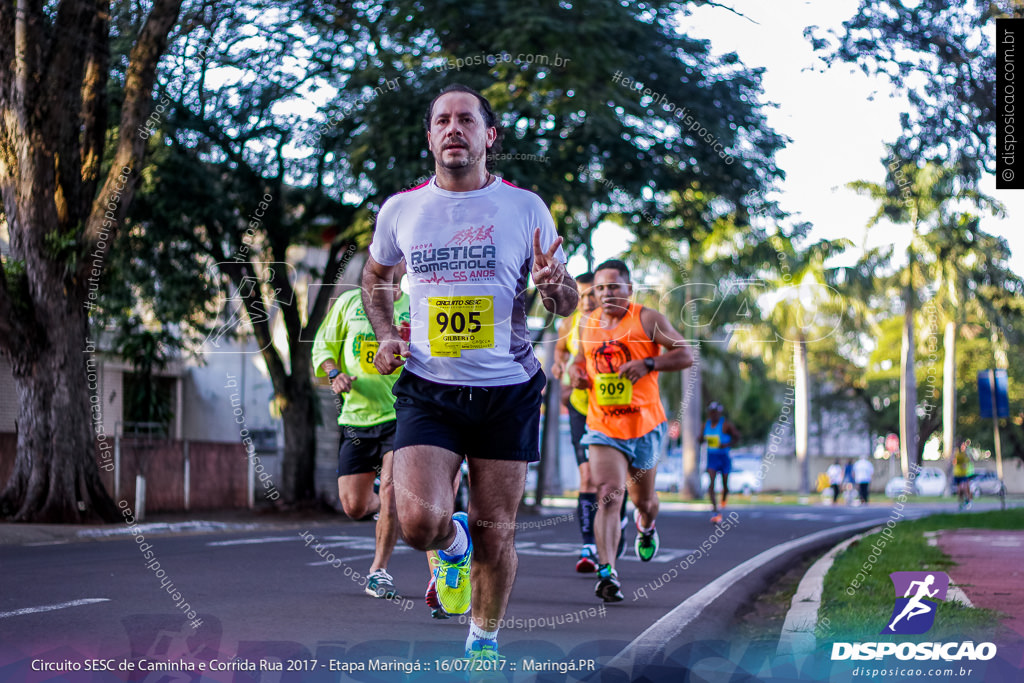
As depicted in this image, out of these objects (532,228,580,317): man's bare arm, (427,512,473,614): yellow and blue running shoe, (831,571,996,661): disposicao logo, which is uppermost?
(532,228,580,317): man's bare arm

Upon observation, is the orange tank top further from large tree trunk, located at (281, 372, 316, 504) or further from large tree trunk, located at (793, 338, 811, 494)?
large tree trunk, located at (793, 338, 811, 494)

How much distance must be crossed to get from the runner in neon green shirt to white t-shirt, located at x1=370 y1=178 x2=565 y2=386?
101 inches

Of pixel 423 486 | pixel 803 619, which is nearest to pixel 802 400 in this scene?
pixel 803 619

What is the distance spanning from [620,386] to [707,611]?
1.71 meters

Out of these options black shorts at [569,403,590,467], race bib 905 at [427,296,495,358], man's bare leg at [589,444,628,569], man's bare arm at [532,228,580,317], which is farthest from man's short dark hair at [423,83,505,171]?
black shorts at [569,403,590,467]

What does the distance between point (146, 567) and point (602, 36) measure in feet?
29.3

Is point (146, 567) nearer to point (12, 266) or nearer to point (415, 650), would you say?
point (415, 650)

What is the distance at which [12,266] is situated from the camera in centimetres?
1398

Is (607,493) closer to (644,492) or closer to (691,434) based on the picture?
(644,492)

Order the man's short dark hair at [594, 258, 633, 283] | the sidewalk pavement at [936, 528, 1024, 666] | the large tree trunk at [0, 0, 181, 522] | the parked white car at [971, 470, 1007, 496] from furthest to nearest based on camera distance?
the parked white car at [971, 470, 1007, 496] → the large tree trunk at [0, 0, 181, 522] → the man's short dark hair at [594, 258, 633, 283] → the sidewalk pavement at [936, 528, 1024, 666]

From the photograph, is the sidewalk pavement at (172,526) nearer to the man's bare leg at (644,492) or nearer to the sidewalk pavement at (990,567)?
the man's bare leg at (644,492)

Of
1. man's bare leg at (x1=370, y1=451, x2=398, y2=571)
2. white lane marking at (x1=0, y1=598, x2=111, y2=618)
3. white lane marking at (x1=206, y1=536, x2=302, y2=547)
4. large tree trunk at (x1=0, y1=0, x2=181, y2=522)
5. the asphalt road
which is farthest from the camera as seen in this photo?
large tree trunk at (x1=0, y1=0, x2=181, y2=522)

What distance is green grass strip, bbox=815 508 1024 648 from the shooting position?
5.31 m

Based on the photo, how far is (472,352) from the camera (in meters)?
4.37
